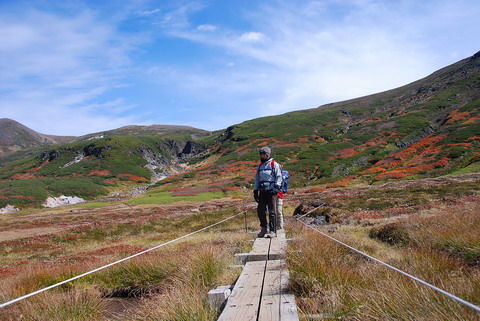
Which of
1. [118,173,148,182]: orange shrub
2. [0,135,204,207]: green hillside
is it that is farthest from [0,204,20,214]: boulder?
[118,173,148,182]: orange shrub

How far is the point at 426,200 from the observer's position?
18906 millimetres

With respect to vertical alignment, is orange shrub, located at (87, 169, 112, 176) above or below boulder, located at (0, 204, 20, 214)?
above

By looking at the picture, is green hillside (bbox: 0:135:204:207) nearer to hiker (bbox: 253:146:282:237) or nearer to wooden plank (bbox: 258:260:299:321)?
hiker (bbox: 253:146:282:237)

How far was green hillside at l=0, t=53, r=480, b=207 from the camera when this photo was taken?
45.9 m

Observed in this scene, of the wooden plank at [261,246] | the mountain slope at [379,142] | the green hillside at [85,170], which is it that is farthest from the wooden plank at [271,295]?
the green hillside at [85,170]

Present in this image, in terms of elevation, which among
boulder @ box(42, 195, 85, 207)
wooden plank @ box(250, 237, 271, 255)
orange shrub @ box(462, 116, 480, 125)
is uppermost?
orange shrub @ box(462, 116, 480, 125)

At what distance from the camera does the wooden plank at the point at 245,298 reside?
3436mm

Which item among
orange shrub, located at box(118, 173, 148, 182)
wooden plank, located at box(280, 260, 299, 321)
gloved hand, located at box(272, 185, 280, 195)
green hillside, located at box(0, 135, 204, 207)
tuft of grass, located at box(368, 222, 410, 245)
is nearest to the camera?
wooden plank, located at box(280, 260, 299, 321)

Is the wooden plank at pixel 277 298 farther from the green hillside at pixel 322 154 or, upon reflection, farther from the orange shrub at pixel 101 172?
the orange shrub at pixel 101 172

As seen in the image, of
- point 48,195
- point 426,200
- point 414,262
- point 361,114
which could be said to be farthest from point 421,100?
point 414,262

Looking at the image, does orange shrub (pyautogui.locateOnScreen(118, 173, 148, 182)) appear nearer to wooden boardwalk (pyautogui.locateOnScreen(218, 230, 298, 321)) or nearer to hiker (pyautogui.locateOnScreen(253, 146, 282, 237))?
hiker (pyautogui.locateOnScreen(253, 146, 282, 237))

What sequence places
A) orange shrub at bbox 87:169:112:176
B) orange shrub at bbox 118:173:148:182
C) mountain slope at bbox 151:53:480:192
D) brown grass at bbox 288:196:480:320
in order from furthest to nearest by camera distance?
orange shrub at bbox 118:173:148:182
orange shrub at bbox 87:169:112:176
mountain slope at bbox 151:53:480:192
brown grass at bbox 288:196:480:320

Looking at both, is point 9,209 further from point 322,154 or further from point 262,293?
point 262,293

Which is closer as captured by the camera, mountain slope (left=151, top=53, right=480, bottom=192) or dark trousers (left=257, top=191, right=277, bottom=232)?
dark trousers (left=257, top=191, right=277, bottom=232)
